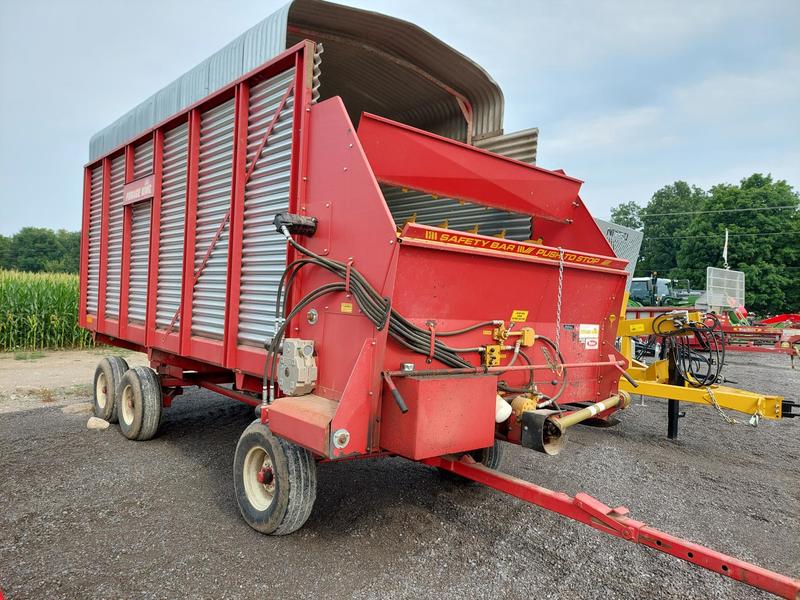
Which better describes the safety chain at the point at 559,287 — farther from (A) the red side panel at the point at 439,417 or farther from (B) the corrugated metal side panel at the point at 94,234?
(B) the corrugated metal side panel at the point at 94,234

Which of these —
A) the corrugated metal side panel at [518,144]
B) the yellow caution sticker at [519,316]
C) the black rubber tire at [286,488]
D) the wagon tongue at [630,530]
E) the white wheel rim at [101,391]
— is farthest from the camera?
the white wheel rim at [101,391]

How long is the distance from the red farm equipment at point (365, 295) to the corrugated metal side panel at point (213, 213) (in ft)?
0.06

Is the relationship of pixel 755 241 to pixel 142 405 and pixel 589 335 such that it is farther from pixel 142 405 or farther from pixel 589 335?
pixel 142 405

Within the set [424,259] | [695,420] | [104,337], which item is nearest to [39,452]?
[104,337]

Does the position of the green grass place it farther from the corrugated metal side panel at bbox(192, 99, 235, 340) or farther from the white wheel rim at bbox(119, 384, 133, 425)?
the corrugated metal side panel at bbox(192, 99, 235, 340)

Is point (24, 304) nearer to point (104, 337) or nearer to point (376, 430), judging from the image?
point (104, 337)

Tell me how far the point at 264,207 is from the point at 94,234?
4.07m

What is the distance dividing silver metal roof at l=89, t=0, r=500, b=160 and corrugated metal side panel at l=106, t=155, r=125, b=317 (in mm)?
466

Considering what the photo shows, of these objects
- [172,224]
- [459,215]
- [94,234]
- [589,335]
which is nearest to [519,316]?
[589,335]

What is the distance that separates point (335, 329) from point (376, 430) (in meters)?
0.63

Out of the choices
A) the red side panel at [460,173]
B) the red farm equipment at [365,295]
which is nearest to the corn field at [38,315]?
the red farm equipment at [365,295]

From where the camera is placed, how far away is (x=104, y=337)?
257 inches

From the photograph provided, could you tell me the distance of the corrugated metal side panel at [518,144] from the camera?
448 centimetres

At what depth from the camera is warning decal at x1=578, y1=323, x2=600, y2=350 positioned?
4.11m
